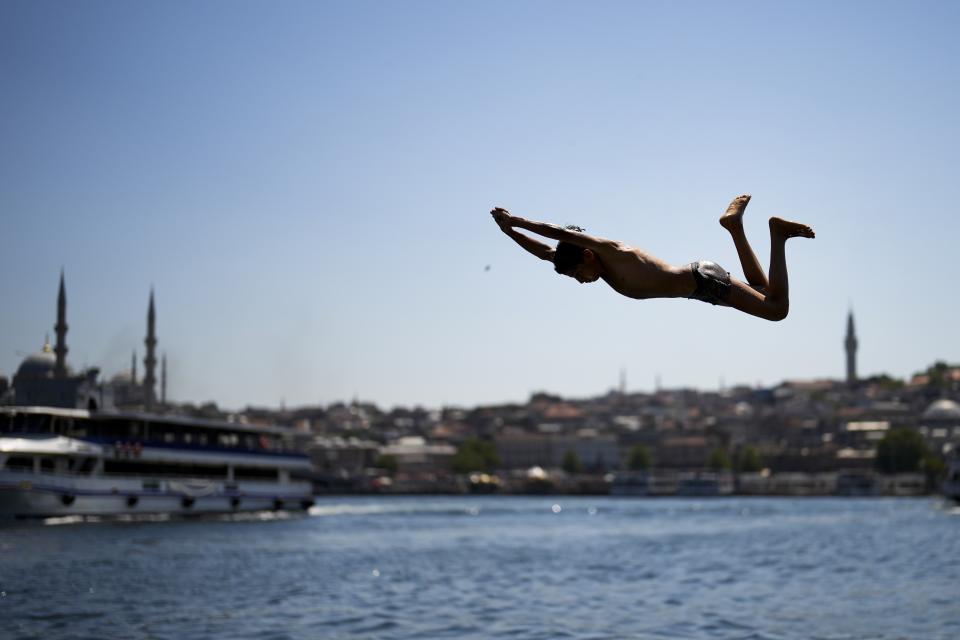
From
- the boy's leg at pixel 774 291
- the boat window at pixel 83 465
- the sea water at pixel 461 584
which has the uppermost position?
the boy's leg at pixel 774 291

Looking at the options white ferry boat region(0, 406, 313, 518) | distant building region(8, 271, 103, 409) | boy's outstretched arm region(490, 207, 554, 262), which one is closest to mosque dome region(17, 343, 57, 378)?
distant building region(8, 271, 103, 409)

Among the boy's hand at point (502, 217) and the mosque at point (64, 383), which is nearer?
the boy's hand at point (502, 217)

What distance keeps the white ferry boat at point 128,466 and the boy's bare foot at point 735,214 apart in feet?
171

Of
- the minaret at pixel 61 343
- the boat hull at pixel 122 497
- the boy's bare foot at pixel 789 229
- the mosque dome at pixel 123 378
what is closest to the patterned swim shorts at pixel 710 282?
the boy's bare foot at pixel 789 229

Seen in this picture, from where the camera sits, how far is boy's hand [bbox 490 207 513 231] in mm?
9297

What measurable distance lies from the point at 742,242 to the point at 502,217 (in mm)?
1987

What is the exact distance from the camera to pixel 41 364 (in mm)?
103688

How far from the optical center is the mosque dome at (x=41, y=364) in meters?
102

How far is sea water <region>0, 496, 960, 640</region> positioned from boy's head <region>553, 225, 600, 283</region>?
601 inches

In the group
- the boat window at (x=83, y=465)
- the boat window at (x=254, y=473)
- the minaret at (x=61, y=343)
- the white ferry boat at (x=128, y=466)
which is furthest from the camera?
the minaret at (x=61, y=343)

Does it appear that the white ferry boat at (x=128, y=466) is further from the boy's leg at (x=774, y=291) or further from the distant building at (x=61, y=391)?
the boy's leg at (x=774, y=291)

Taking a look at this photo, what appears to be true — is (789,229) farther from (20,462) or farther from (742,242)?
(20,462)

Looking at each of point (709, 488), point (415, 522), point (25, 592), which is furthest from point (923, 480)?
point (25, 592)

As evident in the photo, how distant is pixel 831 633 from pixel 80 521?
44345 mm
